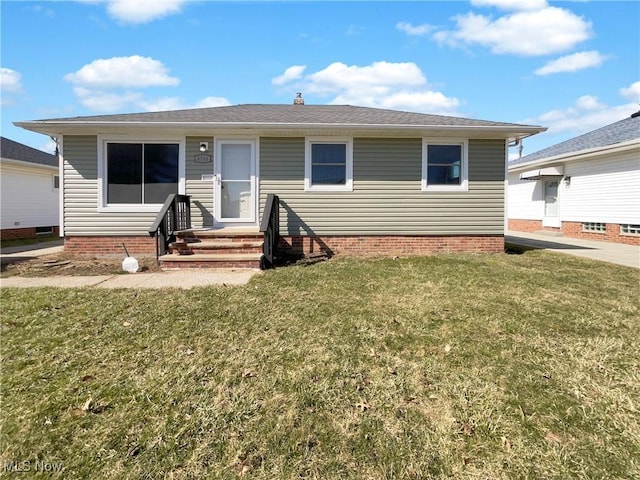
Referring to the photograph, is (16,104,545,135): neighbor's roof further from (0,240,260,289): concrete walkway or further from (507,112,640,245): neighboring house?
(507,112,640,245): neighboring house

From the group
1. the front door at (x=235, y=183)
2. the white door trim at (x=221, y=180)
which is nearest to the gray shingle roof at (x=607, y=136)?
the white door trim at (x=221, y=180)

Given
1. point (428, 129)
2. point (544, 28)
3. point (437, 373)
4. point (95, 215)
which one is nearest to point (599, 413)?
point (437, 373)

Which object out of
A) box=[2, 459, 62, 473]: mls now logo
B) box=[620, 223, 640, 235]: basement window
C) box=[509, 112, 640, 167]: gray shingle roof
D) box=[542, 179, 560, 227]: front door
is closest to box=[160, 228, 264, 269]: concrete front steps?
box=[2, 459, 62, 473]: mls now logo

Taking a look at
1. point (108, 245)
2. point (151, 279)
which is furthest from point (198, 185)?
point (151, 279)

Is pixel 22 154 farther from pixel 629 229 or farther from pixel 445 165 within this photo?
pixel 629 229

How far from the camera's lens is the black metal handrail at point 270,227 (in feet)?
21.7

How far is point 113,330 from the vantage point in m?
3.53

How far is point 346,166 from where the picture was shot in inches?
316

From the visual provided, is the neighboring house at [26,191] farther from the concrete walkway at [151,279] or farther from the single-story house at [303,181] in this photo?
the concrete walkway at [151,279]

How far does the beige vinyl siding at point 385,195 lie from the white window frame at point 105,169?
1838 millimetres

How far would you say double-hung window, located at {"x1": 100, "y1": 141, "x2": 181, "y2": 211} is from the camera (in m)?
7.80

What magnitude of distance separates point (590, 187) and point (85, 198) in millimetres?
16251

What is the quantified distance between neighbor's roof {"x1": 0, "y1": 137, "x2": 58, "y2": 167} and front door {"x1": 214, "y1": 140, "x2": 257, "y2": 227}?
1038 centimetres

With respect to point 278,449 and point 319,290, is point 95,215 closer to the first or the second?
point 319,290
